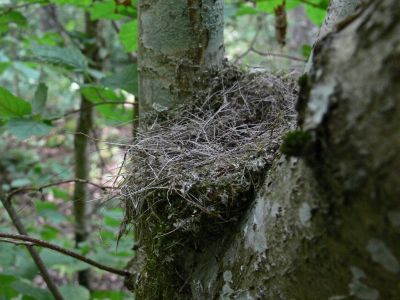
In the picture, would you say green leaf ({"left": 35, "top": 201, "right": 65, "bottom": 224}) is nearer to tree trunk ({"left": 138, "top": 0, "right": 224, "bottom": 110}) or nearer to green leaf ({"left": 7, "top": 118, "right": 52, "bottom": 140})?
green leaf ({"left": 7, "top": 118, "right": 52, "bottom": 140})

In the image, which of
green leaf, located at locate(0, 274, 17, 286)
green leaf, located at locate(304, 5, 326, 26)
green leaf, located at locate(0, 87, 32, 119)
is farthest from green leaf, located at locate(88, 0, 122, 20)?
green leaf, located at locate(0, 274, 17, 286)

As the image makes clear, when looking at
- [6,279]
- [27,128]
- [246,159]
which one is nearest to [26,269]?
[6,279]

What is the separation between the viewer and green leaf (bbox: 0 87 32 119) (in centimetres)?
163

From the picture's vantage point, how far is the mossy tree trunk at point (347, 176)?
0.54 meters

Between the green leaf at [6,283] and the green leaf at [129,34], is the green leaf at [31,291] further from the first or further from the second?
the green leaf at [129,34]

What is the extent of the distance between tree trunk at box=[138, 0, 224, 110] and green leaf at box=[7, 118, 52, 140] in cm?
45

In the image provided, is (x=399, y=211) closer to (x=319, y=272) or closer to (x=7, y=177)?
(x=319, y=272)

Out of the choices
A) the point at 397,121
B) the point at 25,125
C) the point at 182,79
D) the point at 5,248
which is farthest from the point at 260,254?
the point at 5,248

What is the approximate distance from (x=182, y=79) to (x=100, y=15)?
793 millimetres

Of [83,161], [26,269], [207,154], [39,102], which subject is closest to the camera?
[207,154]

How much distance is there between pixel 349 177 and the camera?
0.57 meters

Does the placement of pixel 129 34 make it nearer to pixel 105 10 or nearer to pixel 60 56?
Answer: pixel 105 10

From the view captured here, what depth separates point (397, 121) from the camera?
517mm

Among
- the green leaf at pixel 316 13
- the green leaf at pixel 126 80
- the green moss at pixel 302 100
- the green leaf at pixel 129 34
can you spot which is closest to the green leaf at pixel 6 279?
the green leaf at pixel 126 80
